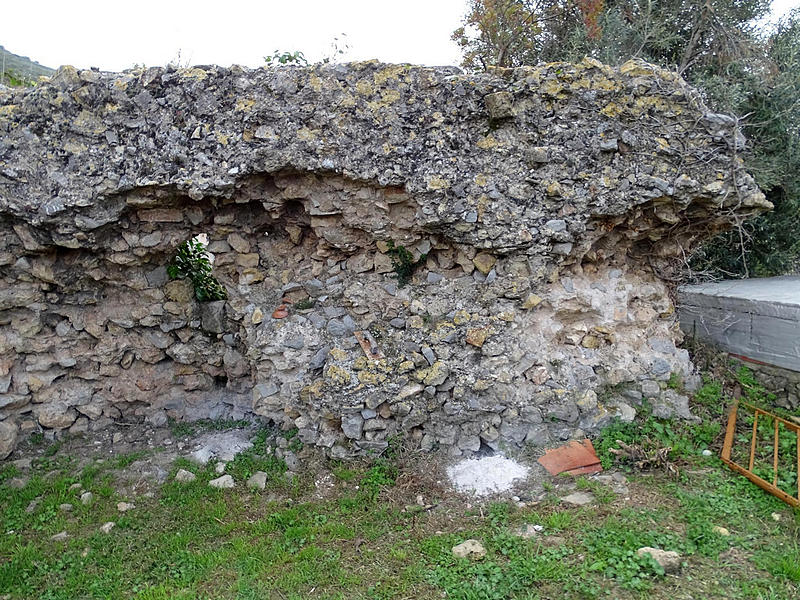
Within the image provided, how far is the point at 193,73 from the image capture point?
444 centimetres

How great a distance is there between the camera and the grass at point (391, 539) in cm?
310

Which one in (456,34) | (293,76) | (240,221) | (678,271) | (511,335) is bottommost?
(511,335)

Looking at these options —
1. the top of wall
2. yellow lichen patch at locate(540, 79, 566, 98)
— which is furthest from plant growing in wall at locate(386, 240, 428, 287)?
yellow lichen patch at locate(540, 79, 566, 98)

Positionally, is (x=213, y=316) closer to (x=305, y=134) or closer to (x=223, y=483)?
(x=223, y=483)

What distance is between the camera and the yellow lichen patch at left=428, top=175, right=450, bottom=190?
4.38m

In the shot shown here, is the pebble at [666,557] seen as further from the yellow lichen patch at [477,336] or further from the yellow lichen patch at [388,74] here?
the yellow lichen patch at [388,74]

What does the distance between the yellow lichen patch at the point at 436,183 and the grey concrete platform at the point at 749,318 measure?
130 inches

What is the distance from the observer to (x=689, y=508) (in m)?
3.62


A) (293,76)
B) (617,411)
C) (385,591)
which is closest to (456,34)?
(293,76)

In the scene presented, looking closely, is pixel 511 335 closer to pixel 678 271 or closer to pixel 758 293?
pixel 678 271

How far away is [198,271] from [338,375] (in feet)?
6.97

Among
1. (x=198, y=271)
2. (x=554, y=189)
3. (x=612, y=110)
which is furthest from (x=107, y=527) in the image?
(x=612, y=110)

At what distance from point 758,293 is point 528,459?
3.33 meters

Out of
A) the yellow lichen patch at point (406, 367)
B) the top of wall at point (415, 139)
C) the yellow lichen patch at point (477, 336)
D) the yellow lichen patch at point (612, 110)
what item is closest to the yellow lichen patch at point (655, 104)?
the top of wall at point (415, 139)
